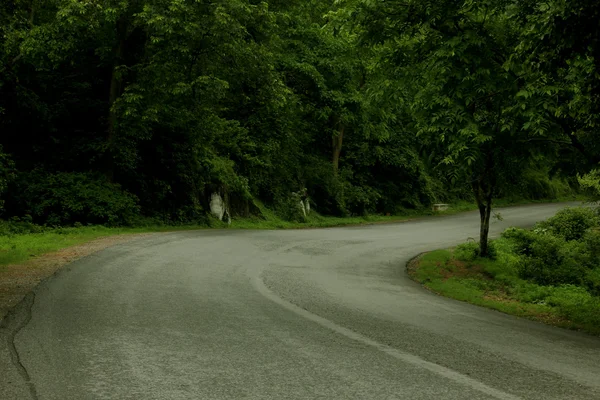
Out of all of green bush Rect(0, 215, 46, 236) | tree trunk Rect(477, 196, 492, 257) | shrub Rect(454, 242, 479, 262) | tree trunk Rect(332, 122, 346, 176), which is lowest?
shrub Rect(454, 242, 479, 262)

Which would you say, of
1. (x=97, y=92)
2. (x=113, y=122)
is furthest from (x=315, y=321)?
(x=97, y=92)

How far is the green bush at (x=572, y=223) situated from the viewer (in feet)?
77.9

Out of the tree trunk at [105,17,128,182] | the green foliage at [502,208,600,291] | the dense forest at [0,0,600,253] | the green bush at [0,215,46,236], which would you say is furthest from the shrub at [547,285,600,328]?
the tree trunk at [105,17,128,182]

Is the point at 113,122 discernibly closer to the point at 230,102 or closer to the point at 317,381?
the point at 230,102

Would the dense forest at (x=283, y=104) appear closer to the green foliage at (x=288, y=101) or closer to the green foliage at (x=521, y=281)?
the green foliage at (x=288, y=101)

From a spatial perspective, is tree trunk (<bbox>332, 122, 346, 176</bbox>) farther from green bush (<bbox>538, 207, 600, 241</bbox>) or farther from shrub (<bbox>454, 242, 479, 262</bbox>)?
shrub (<bbox>454, 242, 479, 262</bbox>)

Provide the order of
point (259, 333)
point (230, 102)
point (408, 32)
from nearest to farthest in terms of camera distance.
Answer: point (259, 333)
point (408, 32)
point (230, 102)

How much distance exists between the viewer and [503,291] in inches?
512

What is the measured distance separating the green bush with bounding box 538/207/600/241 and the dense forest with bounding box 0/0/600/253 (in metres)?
3.68

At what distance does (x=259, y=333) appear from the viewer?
619cm

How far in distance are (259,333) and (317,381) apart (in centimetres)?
169

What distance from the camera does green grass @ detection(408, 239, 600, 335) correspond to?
9.12 metres

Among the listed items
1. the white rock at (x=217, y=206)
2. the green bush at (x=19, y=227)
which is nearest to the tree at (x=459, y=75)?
the green bush at (x=19, y=227)

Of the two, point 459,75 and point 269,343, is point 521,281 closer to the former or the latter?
point 459,75
